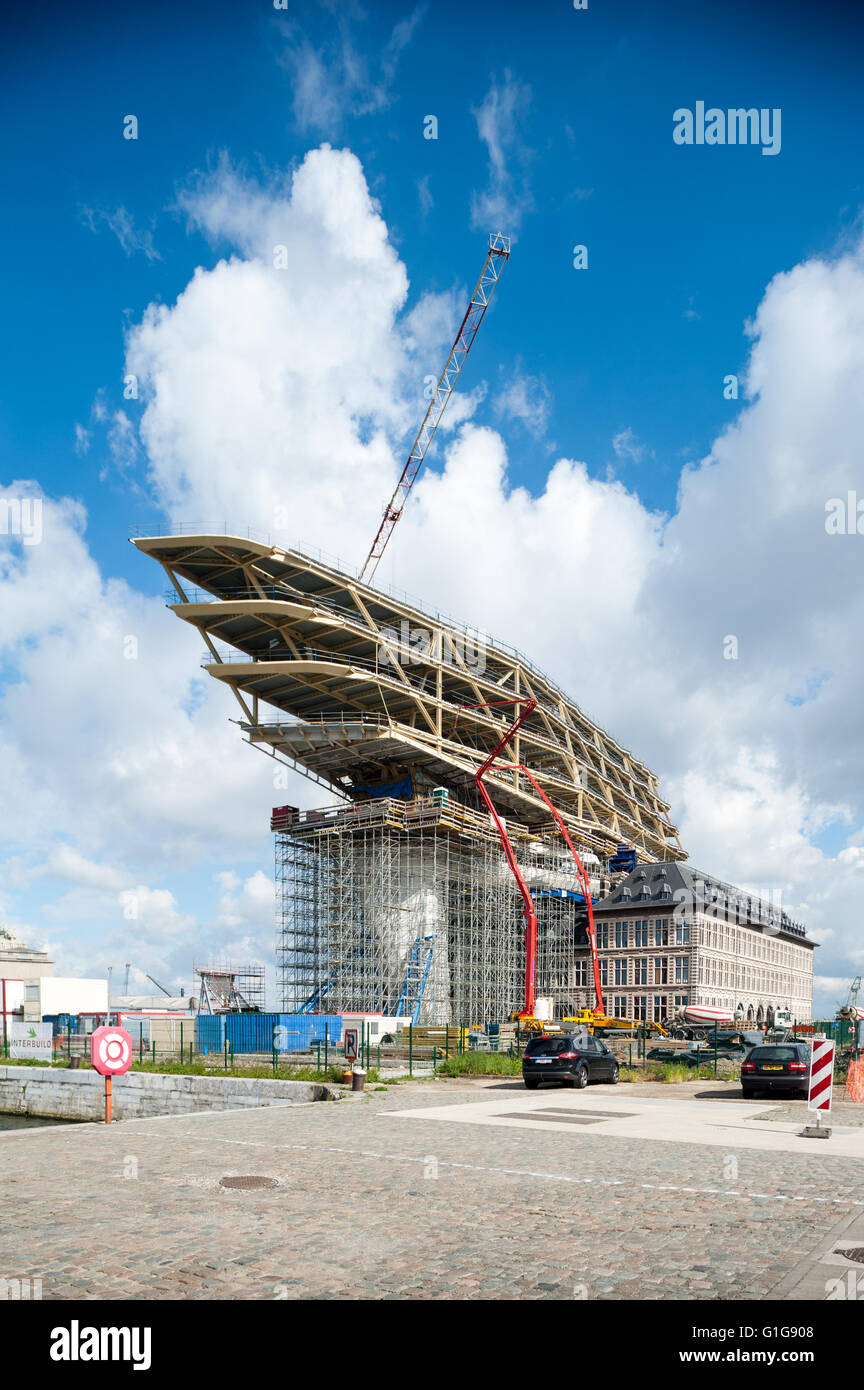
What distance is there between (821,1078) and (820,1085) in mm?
161

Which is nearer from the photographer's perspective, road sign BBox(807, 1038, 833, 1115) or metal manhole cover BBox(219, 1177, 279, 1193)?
metal manhole cover BBox(219, 1177, 279, 1193)

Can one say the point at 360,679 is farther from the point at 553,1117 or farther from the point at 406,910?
→ the point at 553,1117

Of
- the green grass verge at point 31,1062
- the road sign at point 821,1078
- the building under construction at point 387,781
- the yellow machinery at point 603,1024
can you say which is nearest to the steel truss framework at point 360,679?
the building under construction at point 387,781

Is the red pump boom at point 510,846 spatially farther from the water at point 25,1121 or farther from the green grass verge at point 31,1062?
the water at point 25,1121

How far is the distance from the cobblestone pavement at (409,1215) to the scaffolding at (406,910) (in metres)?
48.3

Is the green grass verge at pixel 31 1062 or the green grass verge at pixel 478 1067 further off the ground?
the green grass verge at pixel 478 1067

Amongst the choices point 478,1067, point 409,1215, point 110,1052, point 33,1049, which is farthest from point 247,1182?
point 33,1049

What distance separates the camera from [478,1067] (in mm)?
32250

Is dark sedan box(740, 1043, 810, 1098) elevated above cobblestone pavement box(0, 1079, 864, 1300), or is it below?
below

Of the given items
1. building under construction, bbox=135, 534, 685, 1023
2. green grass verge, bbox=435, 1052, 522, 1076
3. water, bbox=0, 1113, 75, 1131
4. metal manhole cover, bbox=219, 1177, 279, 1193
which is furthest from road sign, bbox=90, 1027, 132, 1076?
building under construction, bbox=135, 534, 685, 1023

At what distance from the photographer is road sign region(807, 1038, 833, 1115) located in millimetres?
18625

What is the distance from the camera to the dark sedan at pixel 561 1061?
27359 mm

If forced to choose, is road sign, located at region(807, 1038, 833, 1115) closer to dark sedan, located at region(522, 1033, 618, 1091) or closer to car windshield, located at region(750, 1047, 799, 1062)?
car windshield, located at region(750, 1047, 799, 1062)

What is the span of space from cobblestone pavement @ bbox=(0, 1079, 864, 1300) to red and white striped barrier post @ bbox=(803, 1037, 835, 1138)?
8.52 feet
